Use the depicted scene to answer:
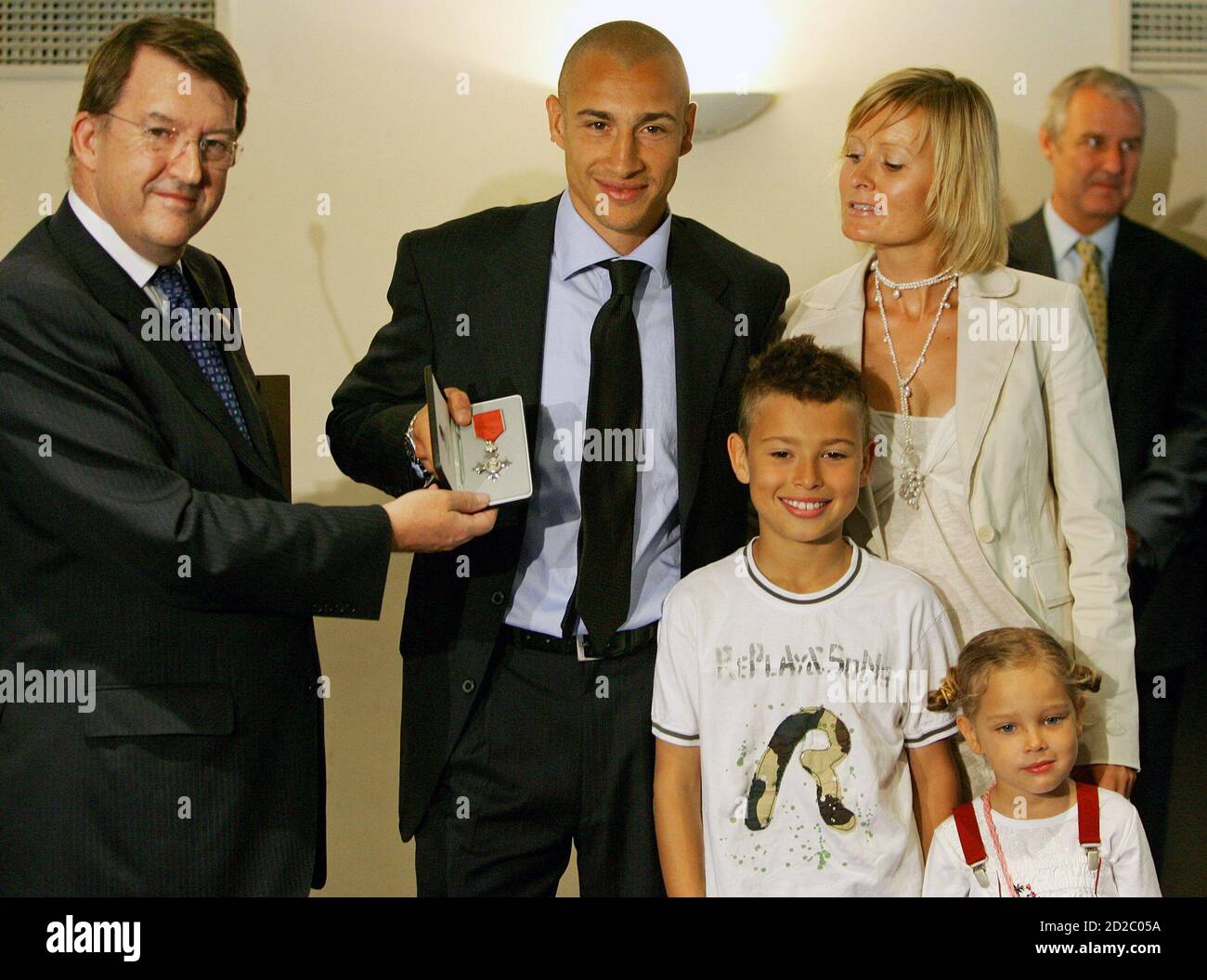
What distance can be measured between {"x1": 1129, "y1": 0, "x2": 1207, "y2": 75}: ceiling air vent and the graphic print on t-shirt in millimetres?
2055

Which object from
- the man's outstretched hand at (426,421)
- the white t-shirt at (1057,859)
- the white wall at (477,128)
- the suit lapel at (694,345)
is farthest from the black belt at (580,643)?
the white wall at (477,128)

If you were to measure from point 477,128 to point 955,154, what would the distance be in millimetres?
1366

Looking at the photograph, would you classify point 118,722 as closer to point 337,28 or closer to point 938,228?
point 938,228

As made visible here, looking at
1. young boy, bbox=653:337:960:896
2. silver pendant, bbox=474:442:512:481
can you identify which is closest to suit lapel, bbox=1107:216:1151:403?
young boy, bbox=653:337:960:896

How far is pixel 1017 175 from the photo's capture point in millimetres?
3342

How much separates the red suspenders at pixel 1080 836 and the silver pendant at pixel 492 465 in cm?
99

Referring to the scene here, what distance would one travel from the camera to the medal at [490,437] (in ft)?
7.32

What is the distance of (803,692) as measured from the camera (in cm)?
219

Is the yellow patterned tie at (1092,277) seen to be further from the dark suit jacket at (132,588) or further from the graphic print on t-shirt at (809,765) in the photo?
the dark suit jacket at (132,588)

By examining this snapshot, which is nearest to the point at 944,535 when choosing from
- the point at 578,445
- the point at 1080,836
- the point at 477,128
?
the point at 1080,836

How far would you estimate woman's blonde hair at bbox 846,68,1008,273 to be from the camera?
2.34 m

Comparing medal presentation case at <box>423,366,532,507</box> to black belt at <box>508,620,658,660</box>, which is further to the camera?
black belt at <box>508,620,658,660</box>

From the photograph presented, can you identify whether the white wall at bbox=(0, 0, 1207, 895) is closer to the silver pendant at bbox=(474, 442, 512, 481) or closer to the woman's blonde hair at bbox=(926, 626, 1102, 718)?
the silver pendant at bbox=(474, 442, 512, 481)
